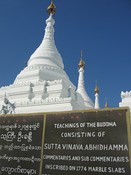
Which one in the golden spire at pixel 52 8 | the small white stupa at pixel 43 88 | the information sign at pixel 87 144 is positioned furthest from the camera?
the golden spire at pixel 52 8

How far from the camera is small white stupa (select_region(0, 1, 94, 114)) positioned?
1901cm

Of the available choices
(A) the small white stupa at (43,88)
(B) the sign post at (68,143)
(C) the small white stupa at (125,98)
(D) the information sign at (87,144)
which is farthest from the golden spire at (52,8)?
(D) the information sign at (87,144)

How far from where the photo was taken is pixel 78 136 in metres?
3.94

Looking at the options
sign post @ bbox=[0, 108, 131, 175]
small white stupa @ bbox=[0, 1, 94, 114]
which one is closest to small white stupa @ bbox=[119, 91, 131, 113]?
small white stupa @ bbox=[0, 1, 94, 114]

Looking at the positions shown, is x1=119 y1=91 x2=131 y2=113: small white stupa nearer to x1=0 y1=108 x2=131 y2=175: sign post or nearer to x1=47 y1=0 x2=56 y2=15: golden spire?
x1=0 y1=108 x2=131 y2=175: sign post

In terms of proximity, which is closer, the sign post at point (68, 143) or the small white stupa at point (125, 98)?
the sign post at point (68, 143)

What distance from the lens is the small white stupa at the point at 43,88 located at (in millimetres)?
19014

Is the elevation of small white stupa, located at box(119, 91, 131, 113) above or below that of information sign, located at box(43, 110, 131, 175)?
above

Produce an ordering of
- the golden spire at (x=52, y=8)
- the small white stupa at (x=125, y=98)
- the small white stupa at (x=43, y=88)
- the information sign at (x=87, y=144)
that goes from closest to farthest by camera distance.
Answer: the information sign at (x=87, y=144)
the small white stupa at (x=125, y=98)
the small white stupa at (x=43, y=88)
the golden spire at (x=52, y=8)

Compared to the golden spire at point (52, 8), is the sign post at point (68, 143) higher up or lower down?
lower down

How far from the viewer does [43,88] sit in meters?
20.9

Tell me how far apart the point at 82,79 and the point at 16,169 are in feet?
94.4

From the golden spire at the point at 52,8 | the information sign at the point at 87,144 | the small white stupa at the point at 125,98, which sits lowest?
the information sign at the point at 87,144

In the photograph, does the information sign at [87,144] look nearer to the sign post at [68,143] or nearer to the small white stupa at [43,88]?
the sign post at [68,143]
